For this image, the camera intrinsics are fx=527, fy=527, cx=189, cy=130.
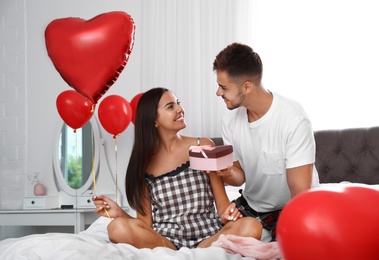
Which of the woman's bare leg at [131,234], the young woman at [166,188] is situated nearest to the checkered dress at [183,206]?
the young woman at [166,188]

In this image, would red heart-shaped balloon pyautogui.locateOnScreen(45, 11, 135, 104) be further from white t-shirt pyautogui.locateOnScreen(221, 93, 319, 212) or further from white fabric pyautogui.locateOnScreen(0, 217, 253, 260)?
Answer: white fabric pyautogui.locateOnScreen(0, 217, 253, 260)

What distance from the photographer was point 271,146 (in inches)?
85.6

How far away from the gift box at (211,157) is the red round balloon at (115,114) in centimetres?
158

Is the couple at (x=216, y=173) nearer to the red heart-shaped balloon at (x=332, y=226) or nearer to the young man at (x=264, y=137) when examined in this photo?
the young man at (x=264, y=137)

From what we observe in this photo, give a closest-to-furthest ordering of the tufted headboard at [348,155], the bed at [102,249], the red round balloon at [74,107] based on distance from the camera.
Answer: the bed at [102,249], the tufted headboard at [348,155], the red round balloon at [74,107]

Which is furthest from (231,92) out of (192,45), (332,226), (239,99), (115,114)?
(192,45)

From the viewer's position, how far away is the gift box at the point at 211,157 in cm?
196

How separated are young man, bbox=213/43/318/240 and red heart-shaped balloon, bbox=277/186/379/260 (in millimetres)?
963

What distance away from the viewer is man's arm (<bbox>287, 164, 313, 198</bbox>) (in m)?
2.04

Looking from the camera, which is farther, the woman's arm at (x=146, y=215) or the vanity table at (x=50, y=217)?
the vanity table at (x=50, y=217)

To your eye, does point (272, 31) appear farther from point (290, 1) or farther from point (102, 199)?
point (102, 199)

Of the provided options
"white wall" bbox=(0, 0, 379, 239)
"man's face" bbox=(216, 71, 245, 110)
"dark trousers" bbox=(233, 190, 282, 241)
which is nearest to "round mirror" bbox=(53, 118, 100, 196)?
"white wall" bbox=(0, 0, 379, 239)

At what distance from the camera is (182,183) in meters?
2.33

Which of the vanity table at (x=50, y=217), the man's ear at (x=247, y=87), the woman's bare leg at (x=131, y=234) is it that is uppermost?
the man's ear at (x=247, y=87)
